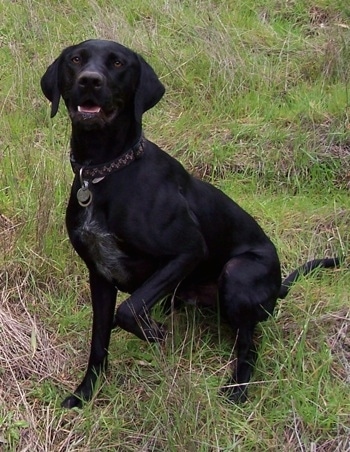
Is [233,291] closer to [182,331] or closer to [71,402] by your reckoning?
[182,331]

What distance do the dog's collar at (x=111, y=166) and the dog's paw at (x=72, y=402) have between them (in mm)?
878

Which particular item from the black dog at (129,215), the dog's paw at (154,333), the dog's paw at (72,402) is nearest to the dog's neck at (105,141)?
the black dog at (129,215)

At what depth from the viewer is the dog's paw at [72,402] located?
3.32 metres

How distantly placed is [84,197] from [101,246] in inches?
7.7

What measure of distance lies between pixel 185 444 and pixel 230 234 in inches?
40.1

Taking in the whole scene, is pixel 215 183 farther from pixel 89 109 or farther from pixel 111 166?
pixel 89 109

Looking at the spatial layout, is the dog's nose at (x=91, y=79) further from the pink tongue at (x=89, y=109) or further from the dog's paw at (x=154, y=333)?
the dog's paw at (x=154, y=333)

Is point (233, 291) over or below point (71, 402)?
over

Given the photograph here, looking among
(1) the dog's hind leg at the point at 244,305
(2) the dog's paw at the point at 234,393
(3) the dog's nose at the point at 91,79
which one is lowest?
(2) the dog's paw at the point at 234,393

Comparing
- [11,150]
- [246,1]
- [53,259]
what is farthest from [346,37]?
[53,259]

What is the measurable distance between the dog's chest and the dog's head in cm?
37

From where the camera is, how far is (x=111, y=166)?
3184mm

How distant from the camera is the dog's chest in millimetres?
3178

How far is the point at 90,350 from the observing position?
3.48 metres
